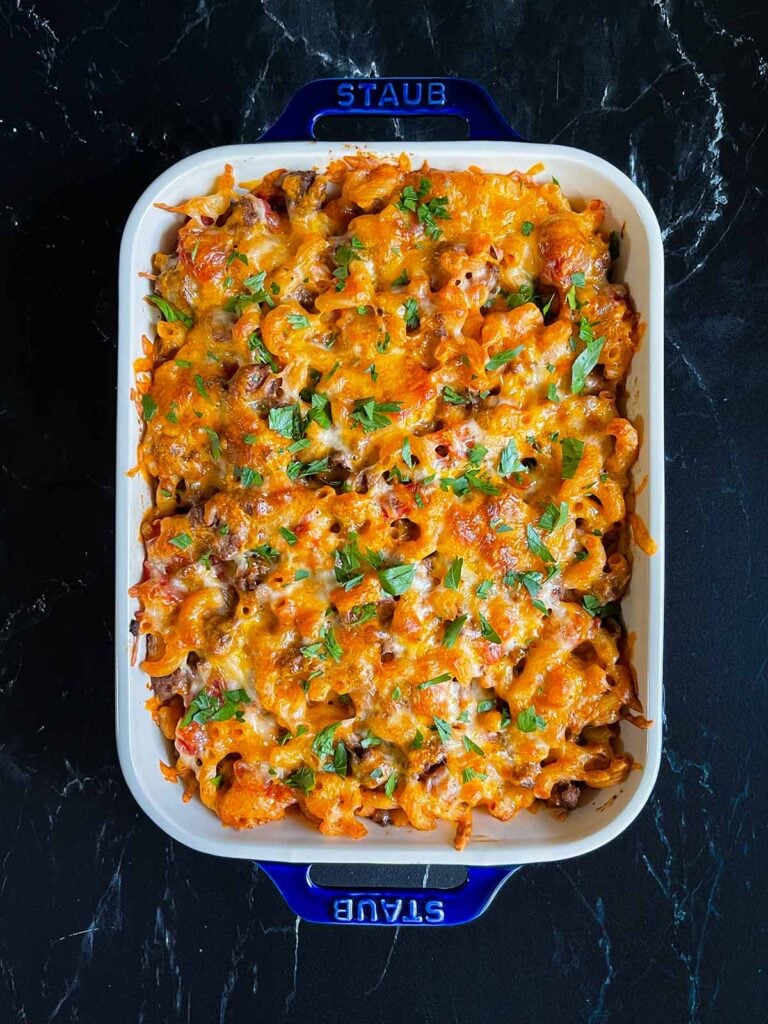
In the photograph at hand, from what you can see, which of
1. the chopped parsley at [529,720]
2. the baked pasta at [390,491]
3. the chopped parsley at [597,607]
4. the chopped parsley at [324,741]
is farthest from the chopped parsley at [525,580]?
the chopped parsley at [324,741]

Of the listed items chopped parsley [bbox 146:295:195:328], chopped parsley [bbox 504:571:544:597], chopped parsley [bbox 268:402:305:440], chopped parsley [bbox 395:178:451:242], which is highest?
chopped parsley [bbox 395:178:451:242]

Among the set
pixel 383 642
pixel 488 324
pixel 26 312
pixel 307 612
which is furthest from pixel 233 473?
pixel 26 312

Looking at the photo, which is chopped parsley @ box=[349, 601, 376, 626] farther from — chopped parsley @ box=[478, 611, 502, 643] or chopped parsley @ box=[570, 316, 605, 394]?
chopped parsley @ box=[570, 316, 605, 394]

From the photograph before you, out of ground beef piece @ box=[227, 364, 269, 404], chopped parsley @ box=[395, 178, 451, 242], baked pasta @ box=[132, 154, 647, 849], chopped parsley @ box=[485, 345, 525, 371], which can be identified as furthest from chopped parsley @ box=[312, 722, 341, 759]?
chopped parsley @ box=[395, 178, 451, 242]

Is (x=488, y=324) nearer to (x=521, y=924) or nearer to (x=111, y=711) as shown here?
(x=111, y=711)

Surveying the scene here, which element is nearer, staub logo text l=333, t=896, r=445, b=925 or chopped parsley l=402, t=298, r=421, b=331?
chopped parsley l=402, t=298, r=421, b=331

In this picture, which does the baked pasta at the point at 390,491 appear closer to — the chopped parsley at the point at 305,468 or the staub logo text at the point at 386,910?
the chopped parsley at the point at 305,468

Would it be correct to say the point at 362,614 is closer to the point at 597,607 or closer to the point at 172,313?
the point at 597,607
